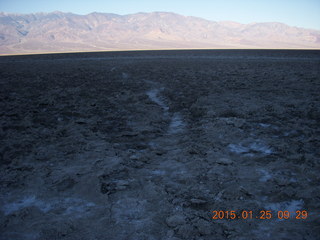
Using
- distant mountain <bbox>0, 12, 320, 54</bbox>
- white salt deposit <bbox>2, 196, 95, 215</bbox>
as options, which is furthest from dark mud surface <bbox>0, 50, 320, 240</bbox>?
distant mountain <bbox>0, 12, 320, 54</bbox>

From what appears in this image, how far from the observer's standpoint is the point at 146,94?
7.46m

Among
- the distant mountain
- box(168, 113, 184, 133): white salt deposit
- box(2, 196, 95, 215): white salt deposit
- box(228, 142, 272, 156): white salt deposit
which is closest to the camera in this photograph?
box(2, 196, 95, 215): white salt deposit

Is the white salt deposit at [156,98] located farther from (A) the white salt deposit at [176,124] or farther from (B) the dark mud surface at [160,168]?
(A) the white salt deposit at [176,124]

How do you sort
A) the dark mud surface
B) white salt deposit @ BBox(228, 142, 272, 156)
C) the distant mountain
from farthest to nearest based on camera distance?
the distant mountain → white salt deposit @ BBox(228, 142, 272, 156) → the dark mud surface

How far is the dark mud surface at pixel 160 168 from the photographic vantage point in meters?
2.21

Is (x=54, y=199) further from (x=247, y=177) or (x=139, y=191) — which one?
(x=247, y=177)

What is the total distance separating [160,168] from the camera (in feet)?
10.5
